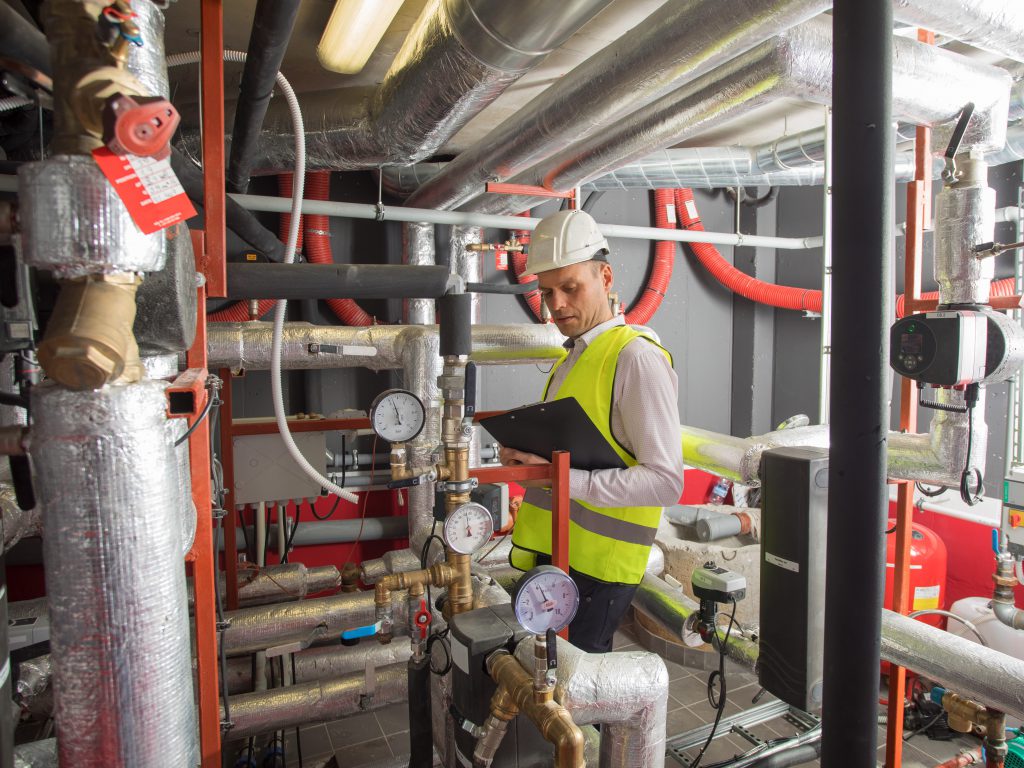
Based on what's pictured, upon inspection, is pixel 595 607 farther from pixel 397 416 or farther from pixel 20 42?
pixel 20 42

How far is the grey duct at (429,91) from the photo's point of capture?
1380 mm

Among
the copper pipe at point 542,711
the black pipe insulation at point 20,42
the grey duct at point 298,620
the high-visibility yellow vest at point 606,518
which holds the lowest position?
the grey duct at point 298,620

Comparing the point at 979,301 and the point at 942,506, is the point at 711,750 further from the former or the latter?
the point at 942,506

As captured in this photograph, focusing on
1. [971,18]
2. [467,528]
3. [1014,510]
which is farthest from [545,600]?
[1014,510]

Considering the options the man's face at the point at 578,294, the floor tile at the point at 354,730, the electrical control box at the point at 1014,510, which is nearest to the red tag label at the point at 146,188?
the man's face at the point at 578,294

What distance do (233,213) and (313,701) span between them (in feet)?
5.23

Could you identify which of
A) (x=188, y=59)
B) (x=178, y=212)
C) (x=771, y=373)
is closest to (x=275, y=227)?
(x=188, y=59)

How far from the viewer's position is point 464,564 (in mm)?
1559

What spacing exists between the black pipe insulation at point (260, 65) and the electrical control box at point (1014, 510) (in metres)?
2.86

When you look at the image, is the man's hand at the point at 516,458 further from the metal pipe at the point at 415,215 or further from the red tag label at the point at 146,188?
the red tag label at the point at 146,188

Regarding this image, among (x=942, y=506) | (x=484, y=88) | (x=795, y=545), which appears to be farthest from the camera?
(x=942, y=506)

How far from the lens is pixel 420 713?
1.56 meters

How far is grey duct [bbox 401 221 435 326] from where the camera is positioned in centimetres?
339

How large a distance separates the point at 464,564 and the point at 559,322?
0.74 m
